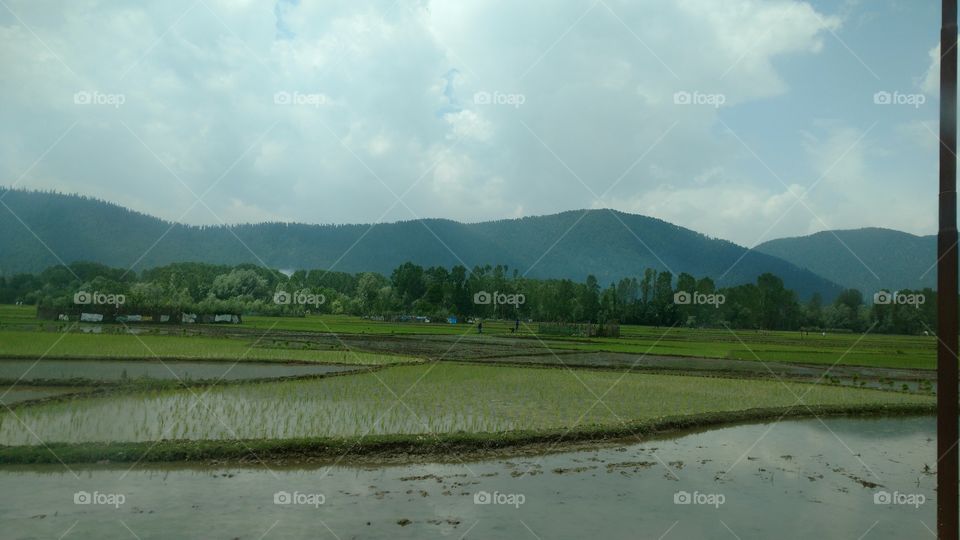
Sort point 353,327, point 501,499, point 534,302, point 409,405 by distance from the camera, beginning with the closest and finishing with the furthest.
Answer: point 501,499 → point 409,405 → point 353,327 → point 534,302

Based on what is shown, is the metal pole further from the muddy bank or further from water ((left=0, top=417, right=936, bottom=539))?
the muddy bank

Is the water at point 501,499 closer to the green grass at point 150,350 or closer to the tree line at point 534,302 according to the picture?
the green grass at point 150,350

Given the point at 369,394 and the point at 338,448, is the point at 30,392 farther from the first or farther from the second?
the point at 338,448

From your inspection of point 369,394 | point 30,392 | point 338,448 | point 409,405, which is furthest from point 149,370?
point 338,448

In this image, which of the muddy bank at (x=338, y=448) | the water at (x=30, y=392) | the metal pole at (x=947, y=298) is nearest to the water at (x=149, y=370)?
the water at (x=30, y=392)

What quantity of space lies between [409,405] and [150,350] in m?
18.7

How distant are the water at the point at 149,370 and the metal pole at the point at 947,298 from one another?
69.9ft

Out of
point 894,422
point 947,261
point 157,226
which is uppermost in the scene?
point 157,226

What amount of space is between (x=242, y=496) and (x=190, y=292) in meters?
83.9

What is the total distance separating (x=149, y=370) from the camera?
2372cm

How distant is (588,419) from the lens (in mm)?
16516

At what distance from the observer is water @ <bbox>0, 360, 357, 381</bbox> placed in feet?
69.3

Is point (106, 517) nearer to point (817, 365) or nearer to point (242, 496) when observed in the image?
point (242, 496)

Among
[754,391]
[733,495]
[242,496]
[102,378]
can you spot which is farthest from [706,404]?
[102,378]
